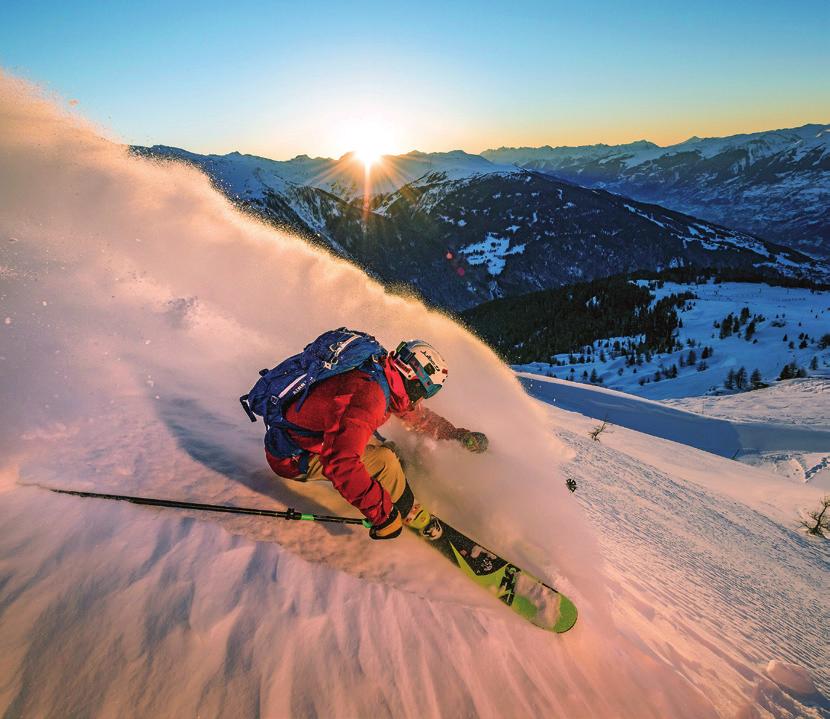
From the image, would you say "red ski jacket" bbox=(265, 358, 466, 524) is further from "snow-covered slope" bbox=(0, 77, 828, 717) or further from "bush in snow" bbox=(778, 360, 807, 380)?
"bush in snow" bbox=(778, 360, 807, 380)

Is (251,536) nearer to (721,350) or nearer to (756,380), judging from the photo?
(756,380)

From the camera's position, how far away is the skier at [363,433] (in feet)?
10.7

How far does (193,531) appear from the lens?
3.17m

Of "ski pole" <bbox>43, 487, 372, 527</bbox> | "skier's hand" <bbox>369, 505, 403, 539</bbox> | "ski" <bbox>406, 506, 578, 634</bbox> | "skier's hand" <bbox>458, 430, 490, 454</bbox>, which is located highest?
"ski pole" <bbox>43, 487, 372, 527</bbox>

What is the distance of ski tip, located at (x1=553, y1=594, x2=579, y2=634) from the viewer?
136 inches

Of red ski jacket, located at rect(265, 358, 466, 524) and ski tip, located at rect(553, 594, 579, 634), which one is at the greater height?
red ski jacket, located at rect(265, 358, 466, 524)

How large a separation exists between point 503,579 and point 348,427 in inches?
74.4

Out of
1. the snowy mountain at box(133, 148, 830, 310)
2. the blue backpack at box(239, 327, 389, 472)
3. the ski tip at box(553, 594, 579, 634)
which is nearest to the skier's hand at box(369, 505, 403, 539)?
the blue backpack at box(239, 327, 389, 472)

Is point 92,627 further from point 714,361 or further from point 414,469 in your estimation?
point 714,361

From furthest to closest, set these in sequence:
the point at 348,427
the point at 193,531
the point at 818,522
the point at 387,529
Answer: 1. the point at 818,522
2. the point at 387,529
3. the point at 348,427
4. the point at 193,531

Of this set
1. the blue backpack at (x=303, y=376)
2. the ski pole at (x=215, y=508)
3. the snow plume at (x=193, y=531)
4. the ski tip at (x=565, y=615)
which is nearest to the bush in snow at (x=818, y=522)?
the snow plume at (x=193, y=531)

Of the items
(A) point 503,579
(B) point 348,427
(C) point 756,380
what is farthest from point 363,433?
(C) point 756,380

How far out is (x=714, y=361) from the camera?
26.9 metres

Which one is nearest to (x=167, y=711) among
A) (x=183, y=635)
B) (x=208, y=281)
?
(x=183, y=635)
